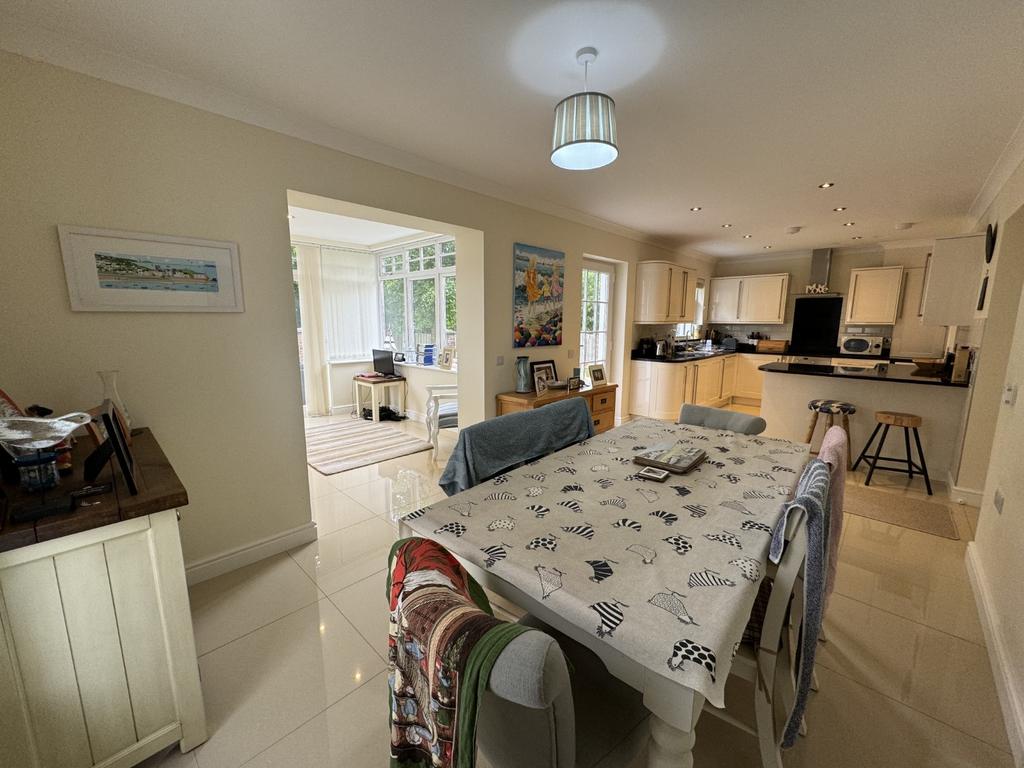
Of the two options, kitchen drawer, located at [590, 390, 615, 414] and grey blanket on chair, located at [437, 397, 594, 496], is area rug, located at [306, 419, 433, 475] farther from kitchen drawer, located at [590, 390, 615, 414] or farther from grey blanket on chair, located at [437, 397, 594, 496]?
grey blanket on chair, located at [437, 397, 594, 496]

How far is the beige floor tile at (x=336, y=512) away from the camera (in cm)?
282

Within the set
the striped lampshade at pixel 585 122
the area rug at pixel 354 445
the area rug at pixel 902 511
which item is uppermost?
the striped lampshade at pixel 585 122

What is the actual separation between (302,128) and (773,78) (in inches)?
95.2

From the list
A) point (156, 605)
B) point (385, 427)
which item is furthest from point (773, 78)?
point (385, 427)

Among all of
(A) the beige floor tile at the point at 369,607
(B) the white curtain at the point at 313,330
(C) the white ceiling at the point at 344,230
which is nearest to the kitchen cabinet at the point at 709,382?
(C) the white ceiling at the point at 344,230

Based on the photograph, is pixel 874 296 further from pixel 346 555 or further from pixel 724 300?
pixel 346 555

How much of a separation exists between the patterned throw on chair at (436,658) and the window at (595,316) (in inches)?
176

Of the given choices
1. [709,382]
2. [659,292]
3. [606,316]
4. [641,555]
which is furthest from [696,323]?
[641,555]

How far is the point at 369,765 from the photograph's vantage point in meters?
1.32

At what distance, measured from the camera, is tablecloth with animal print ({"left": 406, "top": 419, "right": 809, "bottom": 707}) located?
90 cm

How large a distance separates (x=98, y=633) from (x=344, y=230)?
4.77 meters

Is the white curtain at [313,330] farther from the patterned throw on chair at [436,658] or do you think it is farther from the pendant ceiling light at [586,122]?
the patterned throw on chair at [436,658]

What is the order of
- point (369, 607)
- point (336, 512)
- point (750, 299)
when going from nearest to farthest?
point (369, 607) < point (336, 512) < point (750, 299)

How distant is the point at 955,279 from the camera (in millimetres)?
3408
